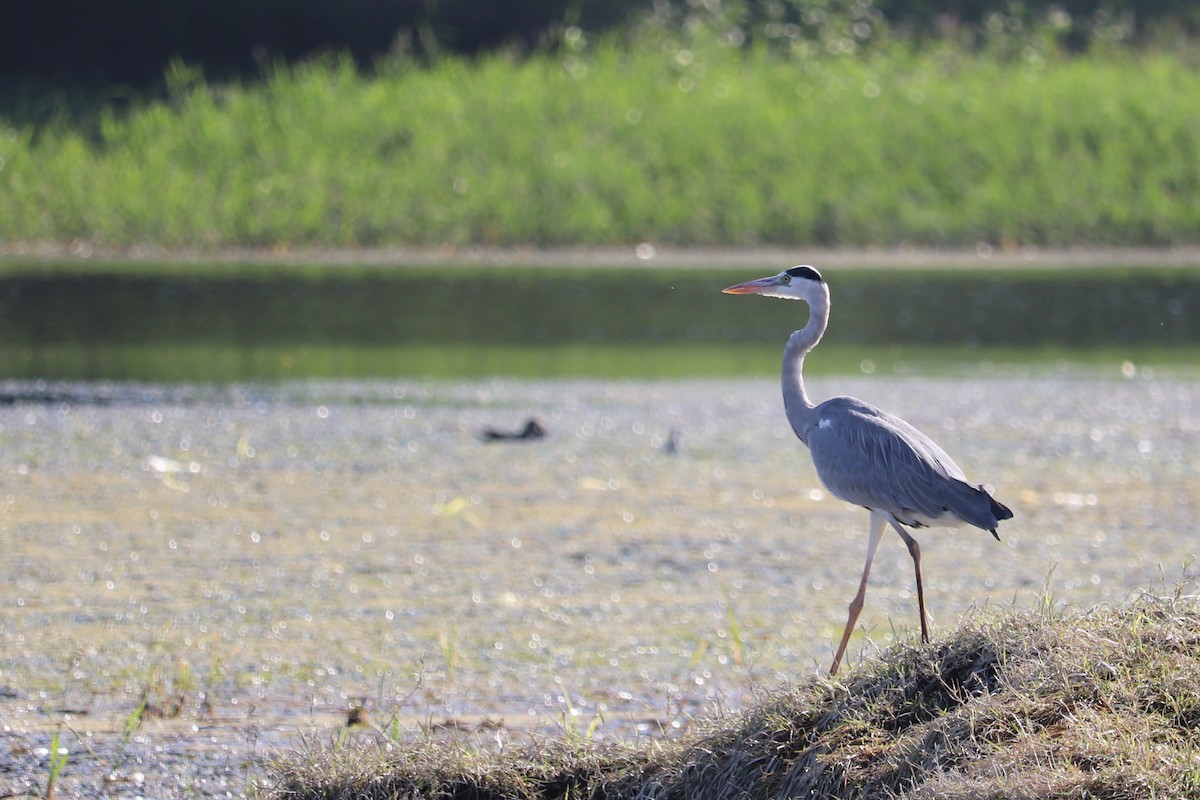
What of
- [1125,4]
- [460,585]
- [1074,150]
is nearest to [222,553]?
[460,585]

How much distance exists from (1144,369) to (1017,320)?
2369 mm

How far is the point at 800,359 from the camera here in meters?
5.58

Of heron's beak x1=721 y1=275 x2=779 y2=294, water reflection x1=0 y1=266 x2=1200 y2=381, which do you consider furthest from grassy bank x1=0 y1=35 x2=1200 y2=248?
heron's beak x1=721 y1=275 x2=779 y2=294

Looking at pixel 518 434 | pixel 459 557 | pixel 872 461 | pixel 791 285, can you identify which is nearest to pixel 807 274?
pixel 791 285

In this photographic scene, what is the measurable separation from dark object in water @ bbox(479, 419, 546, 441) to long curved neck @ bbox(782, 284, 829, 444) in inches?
187

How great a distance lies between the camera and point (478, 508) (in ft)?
27.7

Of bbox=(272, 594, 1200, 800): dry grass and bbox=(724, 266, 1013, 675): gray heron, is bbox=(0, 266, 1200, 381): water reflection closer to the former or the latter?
bbox=(724, 266, 1013, 675): gray heron

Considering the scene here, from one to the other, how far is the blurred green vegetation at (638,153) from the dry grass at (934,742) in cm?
1498

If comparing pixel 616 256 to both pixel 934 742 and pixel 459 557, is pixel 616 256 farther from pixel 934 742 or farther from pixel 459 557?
pixel 934 742

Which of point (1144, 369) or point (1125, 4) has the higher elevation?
point (1125, 4)

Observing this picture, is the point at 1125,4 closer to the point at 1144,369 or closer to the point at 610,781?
the point at 1144,369

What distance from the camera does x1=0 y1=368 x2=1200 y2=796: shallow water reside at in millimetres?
5477

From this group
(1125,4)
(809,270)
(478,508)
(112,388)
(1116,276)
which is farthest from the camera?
(1125,4)

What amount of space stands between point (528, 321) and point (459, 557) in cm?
846
